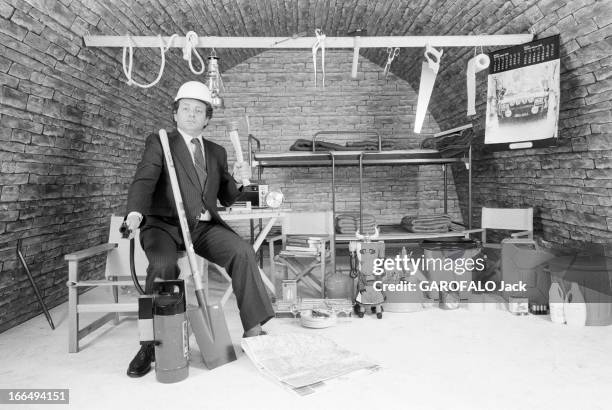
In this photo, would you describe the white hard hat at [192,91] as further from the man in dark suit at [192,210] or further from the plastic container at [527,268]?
the plastic container at [527,268]

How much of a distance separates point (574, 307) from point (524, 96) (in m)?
1.78

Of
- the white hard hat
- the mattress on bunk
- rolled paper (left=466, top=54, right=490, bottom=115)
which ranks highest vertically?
rolled paper (left=466, top=54, right=490, bottom=115)

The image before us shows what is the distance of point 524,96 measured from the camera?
3.90 m

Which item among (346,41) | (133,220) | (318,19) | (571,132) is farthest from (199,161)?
(571,132)

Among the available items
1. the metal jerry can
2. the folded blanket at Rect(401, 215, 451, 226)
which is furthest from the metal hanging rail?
the metal jerry can

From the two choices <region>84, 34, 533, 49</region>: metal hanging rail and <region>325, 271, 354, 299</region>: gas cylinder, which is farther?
<region>325, 271, 354, 299</region>: gas cylinder

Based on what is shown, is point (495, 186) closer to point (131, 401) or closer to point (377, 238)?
point (377, 238)

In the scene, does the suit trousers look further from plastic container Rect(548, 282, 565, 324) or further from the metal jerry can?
→ plastic container Rect(548, 282, 565, 324)

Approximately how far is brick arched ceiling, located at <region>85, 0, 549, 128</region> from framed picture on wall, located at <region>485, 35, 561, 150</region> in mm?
197

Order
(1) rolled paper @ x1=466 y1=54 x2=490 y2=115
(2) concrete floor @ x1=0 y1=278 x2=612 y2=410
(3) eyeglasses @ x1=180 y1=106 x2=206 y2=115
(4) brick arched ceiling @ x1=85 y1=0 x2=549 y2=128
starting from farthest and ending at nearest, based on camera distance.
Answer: (1) rolled paper @ x1=466 y1=54 x2=490 y2=115, (4) brick arched ceiling @ x1=85 y1=0 x2=549 y2=128, (3) eyeglasses @ x1=180 y1=106 x2=206 y2=115, (2) concrete floor @ x1=0 y1=278 x2=612 y2=410

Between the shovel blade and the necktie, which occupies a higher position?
the necktie

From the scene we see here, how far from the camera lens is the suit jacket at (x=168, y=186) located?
2.86m

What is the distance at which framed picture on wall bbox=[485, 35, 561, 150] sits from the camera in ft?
11.8

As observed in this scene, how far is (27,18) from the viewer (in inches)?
106
